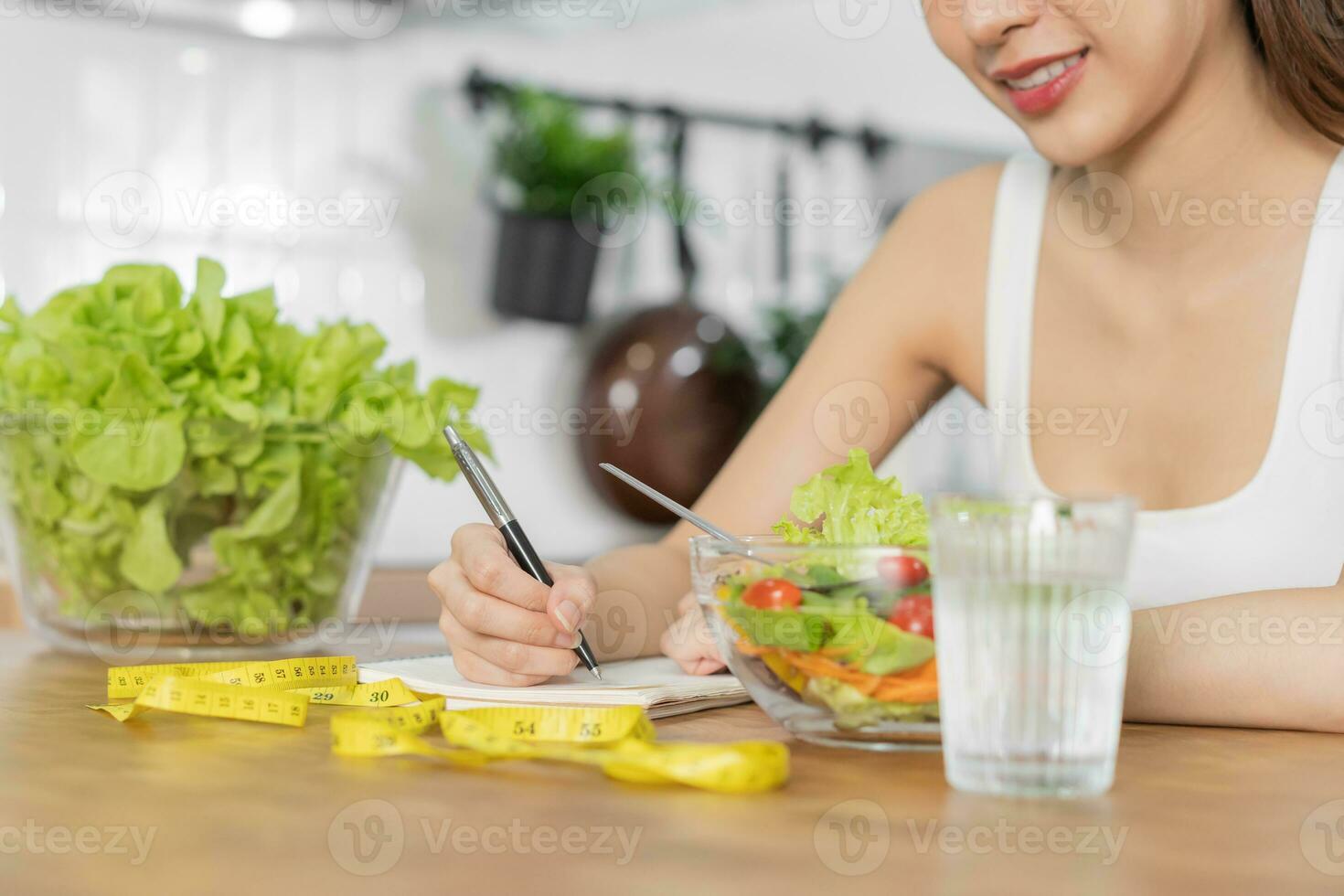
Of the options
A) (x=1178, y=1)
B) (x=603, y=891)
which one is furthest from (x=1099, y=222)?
(x=603, y=891)

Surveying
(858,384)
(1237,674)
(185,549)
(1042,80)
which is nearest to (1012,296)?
(858,384)

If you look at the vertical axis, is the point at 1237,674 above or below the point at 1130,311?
below

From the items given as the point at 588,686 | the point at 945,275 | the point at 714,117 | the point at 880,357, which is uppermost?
the point at 714,117

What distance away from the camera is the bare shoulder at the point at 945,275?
5.08 ft

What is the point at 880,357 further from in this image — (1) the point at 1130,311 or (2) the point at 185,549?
(2) the point at 185,549

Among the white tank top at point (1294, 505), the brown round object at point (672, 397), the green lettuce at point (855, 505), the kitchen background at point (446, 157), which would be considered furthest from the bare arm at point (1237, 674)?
the kitchen background at point (446, 157)

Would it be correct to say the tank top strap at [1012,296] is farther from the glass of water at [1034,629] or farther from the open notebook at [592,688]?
the glass of water at [1034,629]

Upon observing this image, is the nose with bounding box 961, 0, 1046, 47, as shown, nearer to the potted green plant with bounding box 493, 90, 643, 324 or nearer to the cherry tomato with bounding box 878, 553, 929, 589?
the cherry tomato with bounding box 878, 553, 929, 589

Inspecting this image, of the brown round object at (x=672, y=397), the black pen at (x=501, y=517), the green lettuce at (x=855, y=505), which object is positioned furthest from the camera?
the brown round object at (x=672, y=397)

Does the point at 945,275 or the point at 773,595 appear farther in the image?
the point at 945,275

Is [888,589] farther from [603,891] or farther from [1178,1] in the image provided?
[1178,1]

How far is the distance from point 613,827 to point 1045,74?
0.94 meters

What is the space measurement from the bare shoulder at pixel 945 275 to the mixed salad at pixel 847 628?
0.86 metres

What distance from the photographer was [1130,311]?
1.45 metres
